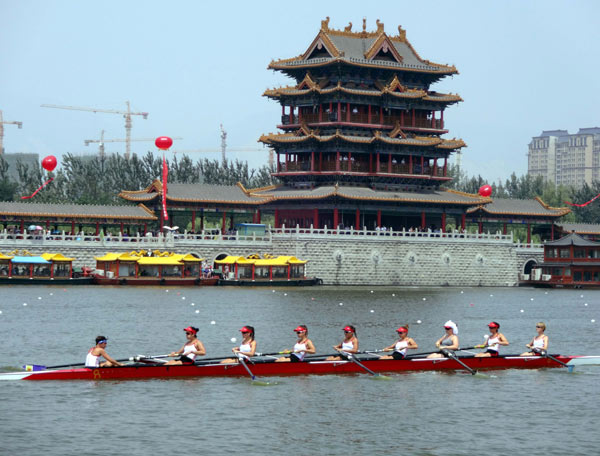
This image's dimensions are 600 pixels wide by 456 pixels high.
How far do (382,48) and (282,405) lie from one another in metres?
73.1

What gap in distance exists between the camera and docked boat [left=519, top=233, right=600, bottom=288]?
9888 centimetres

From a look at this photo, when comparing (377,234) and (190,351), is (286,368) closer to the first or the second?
(190,351)

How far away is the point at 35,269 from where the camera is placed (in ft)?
274

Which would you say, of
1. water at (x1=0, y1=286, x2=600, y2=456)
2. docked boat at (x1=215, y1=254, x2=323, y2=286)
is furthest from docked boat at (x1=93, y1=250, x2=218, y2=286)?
water at (x1=0, y1=286, x2=600, y2=456)

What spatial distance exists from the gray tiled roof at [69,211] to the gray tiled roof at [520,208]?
32.8m

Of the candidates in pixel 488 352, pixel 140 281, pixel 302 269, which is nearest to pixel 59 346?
pixel 488 352

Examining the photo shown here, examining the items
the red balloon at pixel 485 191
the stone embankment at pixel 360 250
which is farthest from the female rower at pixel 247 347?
the red balloon at pixel 485 191

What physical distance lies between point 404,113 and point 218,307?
139ft

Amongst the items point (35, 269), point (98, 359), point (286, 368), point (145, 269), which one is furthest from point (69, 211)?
point (98, 359)

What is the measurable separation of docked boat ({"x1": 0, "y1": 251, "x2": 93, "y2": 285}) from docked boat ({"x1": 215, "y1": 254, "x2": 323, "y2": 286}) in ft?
41.3

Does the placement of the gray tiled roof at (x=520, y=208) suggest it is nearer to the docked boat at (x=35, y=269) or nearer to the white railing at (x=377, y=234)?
the white railing at (x=377, y=234)

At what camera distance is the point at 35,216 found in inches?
3465

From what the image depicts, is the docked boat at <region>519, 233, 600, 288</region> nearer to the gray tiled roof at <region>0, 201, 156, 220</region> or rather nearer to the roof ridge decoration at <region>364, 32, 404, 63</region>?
the roof ridge decoration at <region>364, 32, 404, 63</region>

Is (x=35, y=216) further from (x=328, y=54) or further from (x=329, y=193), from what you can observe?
(x=328, y=54)
